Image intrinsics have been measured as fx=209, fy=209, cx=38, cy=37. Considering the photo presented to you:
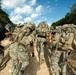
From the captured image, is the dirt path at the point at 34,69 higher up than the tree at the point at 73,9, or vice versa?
the tree at the point at 73,9

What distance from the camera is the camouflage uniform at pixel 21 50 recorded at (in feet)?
36.0

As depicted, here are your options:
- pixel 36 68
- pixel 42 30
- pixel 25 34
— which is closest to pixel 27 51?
pixel 25 34

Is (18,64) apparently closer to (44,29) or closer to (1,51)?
(1,51)

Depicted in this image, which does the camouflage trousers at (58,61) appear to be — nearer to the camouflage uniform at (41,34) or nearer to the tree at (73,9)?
the camouflage uniform at (41,34)

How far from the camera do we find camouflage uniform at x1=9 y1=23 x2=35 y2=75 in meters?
11.0

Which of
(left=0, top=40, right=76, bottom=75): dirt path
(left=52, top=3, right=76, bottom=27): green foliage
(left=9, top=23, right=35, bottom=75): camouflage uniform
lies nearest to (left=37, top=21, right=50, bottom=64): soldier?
(left=0, top=40, right=76, bottom=75): dirt path

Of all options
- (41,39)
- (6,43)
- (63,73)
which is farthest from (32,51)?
(6,43)

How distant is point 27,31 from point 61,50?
2.16 metres

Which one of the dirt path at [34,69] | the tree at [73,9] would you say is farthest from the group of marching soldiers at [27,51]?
the tree at [73,9]

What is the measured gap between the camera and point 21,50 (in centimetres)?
1096

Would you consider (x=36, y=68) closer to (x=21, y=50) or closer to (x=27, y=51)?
(x=27, y=51)

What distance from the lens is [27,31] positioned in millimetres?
11695

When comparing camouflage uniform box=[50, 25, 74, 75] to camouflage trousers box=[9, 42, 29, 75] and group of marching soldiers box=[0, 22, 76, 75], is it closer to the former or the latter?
group of marching soldiers box=[0, 22, 76, 75]

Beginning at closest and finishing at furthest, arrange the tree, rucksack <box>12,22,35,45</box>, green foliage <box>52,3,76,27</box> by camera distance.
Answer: rucksack <box>12,22,35,45</box> < green foliage <box>52,3,76,27</box> < the tree
